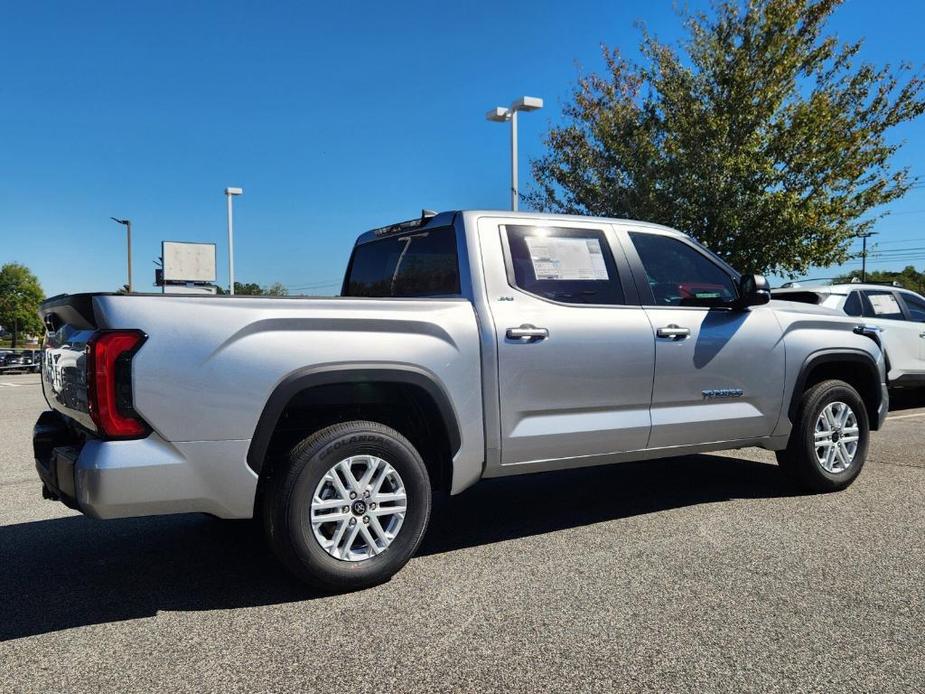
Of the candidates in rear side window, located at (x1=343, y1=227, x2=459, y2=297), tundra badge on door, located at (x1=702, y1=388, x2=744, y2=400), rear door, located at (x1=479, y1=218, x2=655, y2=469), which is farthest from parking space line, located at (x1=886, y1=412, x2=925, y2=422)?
rear side window, located at (x1=343, y1=227, x2=459, y2=297)

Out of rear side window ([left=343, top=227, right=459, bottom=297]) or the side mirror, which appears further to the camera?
the side mirror

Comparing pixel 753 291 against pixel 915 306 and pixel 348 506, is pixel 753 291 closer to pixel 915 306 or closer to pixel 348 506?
pixel 348 506

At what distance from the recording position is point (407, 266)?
15.9ft

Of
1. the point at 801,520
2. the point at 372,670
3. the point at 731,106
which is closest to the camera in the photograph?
the point at 372,670

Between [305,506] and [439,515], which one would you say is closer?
[305,506]

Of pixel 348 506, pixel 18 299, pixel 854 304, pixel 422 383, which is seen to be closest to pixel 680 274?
pixel 422 383

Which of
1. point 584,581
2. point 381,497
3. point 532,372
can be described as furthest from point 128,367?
point 584,581

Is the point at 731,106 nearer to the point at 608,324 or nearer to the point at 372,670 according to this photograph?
the point at 608,324

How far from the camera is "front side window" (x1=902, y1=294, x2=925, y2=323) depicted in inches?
400

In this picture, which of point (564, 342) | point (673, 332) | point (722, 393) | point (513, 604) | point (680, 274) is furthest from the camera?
point (680, 274)

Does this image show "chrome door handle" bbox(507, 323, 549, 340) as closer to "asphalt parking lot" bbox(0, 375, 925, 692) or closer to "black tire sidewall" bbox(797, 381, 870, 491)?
"asphalt parking lot" bbox(0, 375, 925, 692)

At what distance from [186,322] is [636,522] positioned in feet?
9.70

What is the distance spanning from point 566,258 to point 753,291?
1.32m

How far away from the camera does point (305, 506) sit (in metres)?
3.46
